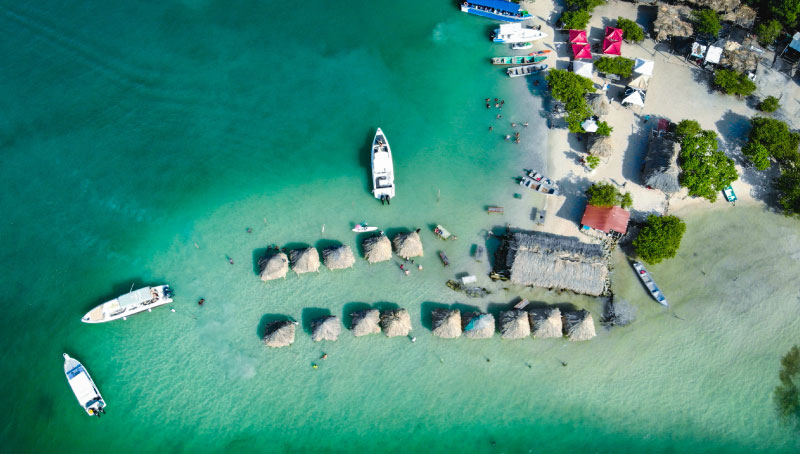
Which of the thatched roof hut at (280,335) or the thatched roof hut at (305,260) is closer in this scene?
the thatched roof hut at (280,335)

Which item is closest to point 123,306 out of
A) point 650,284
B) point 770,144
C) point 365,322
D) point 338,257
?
point 338,257

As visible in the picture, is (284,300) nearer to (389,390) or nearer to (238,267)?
(238,267)

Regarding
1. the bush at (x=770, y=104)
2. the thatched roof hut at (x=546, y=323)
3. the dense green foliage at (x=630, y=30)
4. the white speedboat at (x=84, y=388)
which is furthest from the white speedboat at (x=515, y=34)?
the white speedboat at (x=84, y=388)

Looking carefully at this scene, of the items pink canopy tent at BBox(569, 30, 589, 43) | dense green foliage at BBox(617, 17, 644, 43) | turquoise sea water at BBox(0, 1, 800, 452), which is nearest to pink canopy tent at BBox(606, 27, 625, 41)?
dense green foliage at BBox(617, 17, 644, 43)

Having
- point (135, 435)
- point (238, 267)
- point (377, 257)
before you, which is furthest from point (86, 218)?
point (377, 257)

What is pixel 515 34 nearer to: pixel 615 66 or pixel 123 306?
pixel 615 66

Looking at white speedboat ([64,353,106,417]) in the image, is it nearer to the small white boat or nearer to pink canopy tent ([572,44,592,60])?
the small white boat

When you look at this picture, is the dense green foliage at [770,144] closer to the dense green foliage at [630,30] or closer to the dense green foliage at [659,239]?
the dense green foliage at [659,239]
